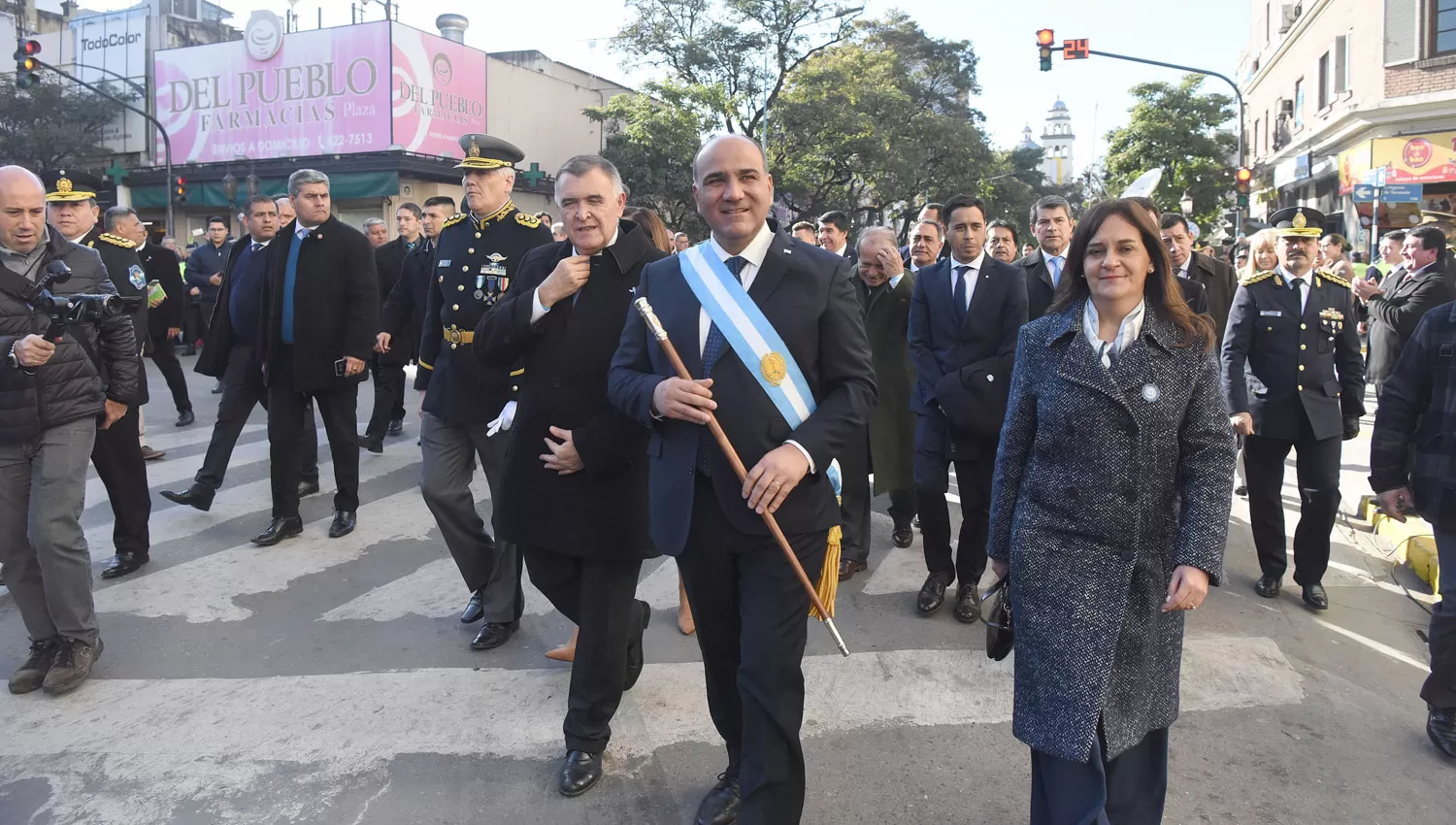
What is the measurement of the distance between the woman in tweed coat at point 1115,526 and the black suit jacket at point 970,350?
213cm

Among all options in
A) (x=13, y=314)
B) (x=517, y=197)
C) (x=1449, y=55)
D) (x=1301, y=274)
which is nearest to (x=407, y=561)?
(x=13, y=314)

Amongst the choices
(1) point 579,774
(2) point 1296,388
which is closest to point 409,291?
(1) point 579,774

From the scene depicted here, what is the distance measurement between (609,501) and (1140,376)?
176 centimetres

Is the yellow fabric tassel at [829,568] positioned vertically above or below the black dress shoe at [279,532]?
above

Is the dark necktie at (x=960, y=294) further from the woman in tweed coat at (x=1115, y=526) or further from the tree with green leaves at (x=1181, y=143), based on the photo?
the tree with green leaves at (x=1181, y=143)

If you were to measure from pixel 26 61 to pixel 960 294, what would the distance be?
71.7 ft

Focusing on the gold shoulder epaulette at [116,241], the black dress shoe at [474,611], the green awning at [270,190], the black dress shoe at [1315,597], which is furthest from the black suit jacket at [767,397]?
the green awning at [270,190]

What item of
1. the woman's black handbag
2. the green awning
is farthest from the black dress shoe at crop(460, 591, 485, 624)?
the green awning

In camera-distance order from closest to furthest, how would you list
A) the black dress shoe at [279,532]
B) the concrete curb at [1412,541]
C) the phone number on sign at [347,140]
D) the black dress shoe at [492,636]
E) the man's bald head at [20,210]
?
the man's bald head at [20,210], the black dress shoe at [492,636], the concrete curb at [1412,541], the black dress shoe at [279,532], the phone number on sign at [347,140]

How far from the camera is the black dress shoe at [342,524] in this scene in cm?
641

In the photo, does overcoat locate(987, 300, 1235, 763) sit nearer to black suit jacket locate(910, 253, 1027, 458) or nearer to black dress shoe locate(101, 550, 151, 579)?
black suit jacket locate(910, 253, 1027, 458)

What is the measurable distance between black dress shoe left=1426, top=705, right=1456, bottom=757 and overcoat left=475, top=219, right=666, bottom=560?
299cm

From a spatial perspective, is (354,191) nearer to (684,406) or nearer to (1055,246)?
(1055,246)

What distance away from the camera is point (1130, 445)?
262 centimetres
